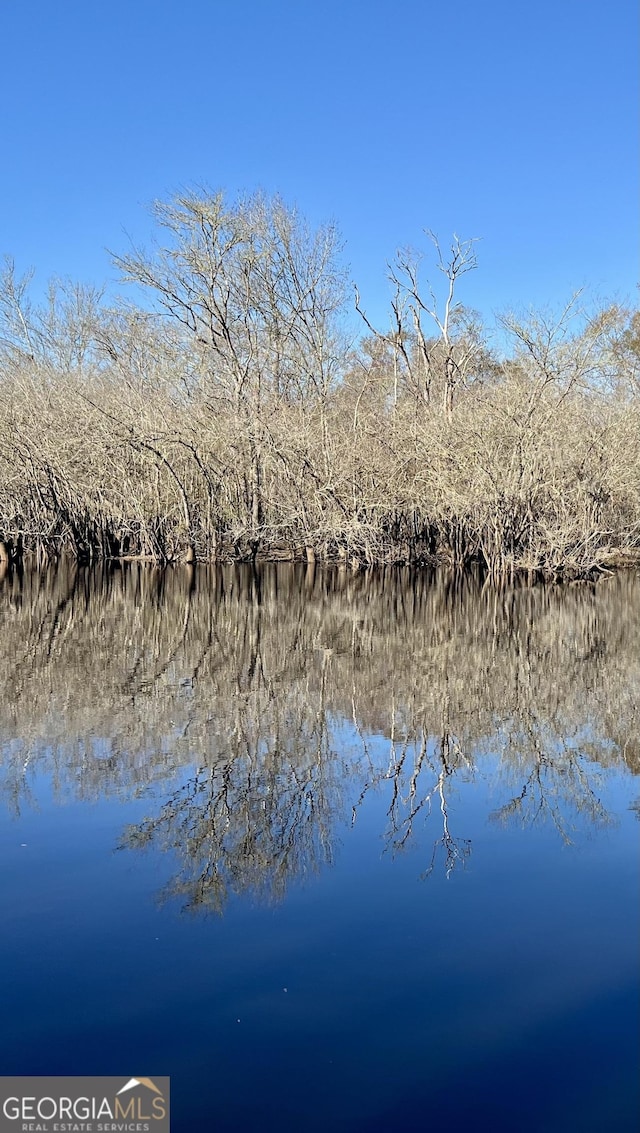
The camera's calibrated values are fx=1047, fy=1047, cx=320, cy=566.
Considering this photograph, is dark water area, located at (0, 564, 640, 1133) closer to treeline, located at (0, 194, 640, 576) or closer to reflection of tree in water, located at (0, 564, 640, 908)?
reflection of tree in water, located at (0, 564, 640, 908)

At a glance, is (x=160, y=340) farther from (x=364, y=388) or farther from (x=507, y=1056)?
(x=507, y=1056)

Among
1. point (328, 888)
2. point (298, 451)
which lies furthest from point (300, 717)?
point (298, 451)

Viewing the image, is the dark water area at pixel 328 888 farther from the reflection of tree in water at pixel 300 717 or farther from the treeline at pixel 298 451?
the treeline at pixel 298 451

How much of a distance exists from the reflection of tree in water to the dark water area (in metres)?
0.03

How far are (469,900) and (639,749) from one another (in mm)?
3112

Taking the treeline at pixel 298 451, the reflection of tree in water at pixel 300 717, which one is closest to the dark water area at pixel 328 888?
the reflection of tree in water at pixel 300 717

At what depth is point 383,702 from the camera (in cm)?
912

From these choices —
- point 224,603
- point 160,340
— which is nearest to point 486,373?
point 160,340

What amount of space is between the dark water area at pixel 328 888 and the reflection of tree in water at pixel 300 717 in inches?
1.3

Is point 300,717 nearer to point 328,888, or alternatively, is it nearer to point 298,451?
point 328,888

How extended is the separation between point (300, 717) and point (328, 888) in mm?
3463

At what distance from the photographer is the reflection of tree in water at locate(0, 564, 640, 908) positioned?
19.7 ft

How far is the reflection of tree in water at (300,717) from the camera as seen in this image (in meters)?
6.00

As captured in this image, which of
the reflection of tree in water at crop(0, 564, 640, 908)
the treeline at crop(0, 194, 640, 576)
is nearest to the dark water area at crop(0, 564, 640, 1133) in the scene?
the reflection of tree in water at crop(0, 564, 640, 908)
